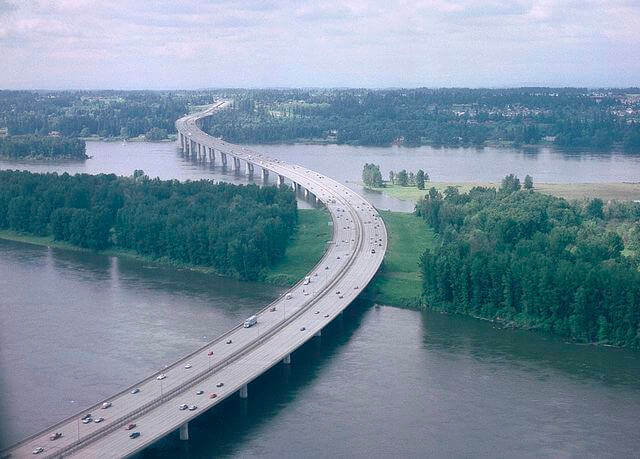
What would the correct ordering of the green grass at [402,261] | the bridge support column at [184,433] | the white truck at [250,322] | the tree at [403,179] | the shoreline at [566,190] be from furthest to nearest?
the tree at [403,179] → the shoreline at [566,190] → the green grass at [402,261] → the white truck at [250,322] → the bridge support column at [184,433]

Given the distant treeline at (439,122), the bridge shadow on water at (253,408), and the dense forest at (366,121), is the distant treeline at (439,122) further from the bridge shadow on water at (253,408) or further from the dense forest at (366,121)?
the bridge shadow on water at (253,408)

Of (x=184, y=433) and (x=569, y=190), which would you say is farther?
(x=569, y=190)

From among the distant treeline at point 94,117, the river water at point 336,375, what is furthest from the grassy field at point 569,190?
the distant treeline at point 94,117

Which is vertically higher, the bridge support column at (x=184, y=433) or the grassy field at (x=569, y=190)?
the grassy field at (x=569, y=190)

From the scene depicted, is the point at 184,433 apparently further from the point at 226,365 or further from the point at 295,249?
the point at 295,249

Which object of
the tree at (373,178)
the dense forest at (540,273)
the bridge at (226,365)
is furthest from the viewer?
the tree at (373,178)

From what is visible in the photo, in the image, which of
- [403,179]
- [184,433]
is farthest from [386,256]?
[403,179]
